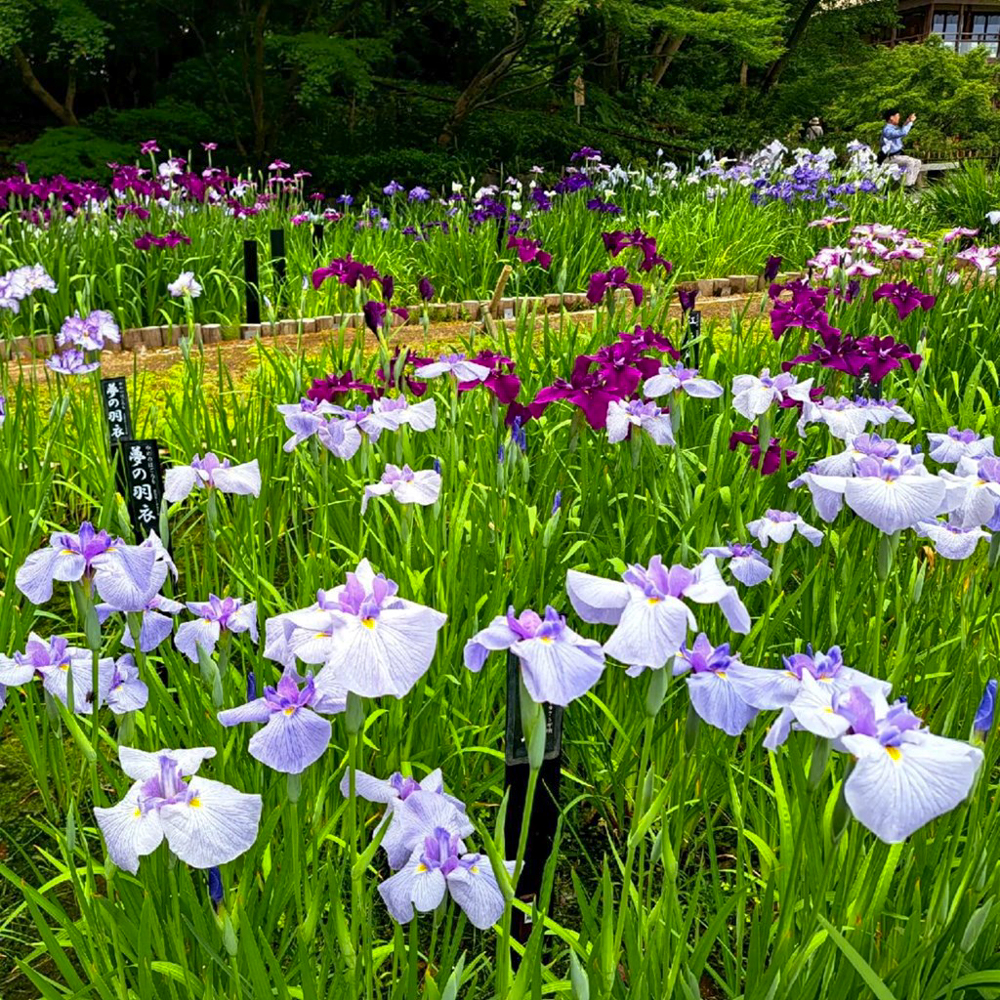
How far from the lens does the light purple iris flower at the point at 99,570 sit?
1.18 m

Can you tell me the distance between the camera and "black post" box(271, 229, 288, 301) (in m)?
4.78

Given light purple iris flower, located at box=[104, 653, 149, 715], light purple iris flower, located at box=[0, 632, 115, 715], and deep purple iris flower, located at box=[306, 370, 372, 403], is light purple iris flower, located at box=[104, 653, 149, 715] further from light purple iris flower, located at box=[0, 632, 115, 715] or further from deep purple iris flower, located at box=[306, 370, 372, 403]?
deep purple iris flower, located at box=[306, 370, 372, 403]

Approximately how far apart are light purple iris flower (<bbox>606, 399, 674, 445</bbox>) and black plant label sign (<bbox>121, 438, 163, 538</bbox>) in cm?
91

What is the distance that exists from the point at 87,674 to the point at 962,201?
9.71 m

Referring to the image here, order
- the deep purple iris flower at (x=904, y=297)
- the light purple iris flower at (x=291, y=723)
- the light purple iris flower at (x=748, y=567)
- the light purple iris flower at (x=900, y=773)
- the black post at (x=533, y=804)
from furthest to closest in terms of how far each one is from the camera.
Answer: the deep purple iris flower at (x=904, y=297), the light purple iris flower at (x=748, y=567), the black post at (x=533, y=804), the light purple iris flower at (x=291, y=723), the light purple iris flower at (x=900, y=773)

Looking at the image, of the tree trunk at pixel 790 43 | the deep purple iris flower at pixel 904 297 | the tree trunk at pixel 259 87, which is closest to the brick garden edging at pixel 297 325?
the deep purple iris flower at pixel 904 297

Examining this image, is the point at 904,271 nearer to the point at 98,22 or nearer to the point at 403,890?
the point at 403,890

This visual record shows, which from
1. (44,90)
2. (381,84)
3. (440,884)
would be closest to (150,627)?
(440,884)

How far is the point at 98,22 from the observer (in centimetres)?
911

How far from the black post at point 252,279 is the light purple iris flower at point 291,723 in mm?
3621

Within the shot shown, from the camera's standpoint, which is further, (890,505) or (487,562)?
(487,562)

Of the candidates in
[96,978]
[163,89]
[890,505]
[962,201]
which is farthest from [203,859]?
[163,89]

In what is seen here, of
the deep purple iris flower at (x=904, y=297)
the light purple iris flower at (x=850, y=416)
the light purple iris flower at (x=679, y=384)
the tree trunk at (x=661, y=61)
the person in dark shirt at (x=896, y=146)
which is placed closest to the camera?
the light purple iris flower at (x=850, y=416)

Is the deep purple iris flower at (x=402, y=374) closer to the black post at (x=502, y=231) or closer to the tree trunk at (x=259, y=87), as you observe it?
the black post at (x=502, y=231)
